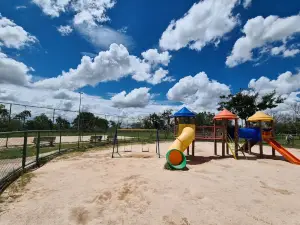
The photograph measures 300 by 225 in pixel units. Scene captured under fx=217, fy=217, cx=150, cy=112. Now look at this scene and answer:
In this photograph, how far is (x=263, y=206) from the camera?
4.71m

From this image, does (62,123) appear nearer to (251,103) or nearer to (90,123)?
(90,123)

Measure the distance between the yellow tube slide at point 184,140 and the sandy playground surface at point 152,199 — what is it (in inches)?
83.0

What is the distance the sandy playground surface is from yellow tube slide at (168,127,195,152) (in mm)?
2109

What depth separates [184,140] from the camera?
10.2 metres

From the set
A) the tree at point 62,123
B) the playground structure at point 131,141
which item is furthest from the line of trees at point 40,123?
the playground structure at point 131,141

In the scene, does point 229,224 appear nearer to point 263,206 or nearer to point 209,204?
point 209,204

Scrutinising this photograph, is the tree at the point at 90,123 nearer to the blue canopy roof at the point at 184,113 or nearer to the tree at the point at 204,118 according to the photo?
the blue canopy roof at the point at 184,113

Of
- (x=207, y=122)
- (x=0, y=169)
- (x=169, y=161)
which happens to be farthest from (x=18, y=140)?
(x=207, y=122)

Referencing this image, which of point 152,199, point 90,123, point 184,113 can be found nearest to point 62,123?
point 90,123

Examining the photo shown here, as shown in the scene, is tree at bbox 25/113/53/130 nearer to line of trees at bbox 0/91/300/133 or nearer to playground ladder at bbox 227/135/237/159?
line of trees at bbox 0/91/300/133

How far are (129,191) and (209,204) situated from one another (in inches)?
77.4

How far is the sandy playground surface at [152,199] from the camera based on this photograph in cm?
405

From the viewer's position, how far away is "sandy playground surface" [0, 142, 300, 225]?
4047mm

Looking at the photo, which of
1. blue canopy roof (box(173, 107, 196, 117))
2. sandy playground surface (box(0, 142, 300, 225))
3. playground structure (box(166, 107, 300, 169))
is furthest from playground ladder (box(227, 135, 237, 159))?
sandy playground surface (box(0, 142, 300, 225))
